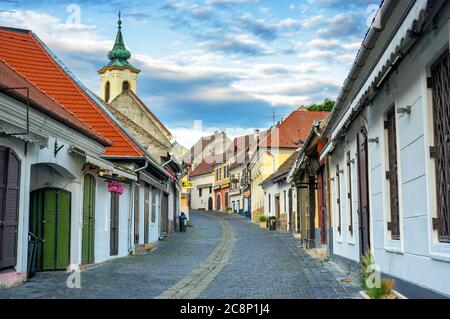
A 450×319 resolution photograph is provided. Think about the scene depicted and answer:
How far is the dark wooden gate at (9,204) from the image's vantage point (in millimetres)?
10359

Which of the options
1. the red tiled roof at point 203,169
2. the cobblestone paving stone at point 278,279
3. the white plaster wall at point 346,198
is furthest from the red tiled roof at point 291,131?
the red tiled roof at point 203,169

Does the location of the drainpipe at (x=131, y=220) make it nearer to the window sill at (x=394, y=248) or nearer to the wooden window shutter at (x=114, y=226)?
the wooden window shutter at (x=114, y=226)

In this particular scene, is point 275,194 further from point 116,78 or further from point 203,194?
point 203,194

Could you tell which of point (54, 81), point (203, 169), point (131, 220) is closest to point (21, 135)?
point (54, 81)

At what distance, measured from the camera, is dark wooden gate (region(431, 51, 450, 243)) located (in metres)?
5.92

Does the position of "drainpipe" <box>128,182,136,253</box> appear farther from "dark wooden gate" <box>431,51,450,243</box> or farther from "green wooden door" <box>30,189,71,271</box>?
"dark wooden gate" <box>431,51,450,243</box>

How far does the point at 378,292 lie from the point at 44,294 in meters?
5.20

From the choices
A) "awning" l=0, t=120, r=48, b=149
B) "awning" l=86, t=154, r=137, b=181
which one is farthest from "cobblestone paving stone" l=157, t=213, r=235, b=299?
"awning" l=0, t=120, r=48, b=149

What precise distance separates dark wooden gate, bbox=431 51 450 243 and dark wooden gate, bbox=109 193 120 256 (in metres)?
12.5

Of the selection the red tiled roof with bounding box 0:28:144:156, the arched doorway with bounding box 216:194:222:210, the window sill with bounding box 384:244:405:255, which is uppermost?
the red tiled roof with bounding box 0:28:144:156

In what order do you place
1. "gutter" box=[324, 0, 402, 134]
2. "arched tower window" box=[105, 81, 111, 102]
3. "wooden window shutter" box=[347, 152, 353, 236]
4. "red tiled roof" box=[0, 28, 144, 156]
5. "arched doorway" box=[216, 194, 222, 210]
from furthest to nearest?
"arched doorway" box=[216, 194, 222, 210], "arched tower window" box=[105, 81, 111, 102], "red tiled roof" box=[0, 28, 144, 156], "wooden window shutter" box=[347, 152, 353, 236], "gutter" box=[324, 0, 402, 134]

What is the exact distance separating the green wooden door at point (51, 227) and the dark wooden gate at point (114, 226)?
364 centimetres
